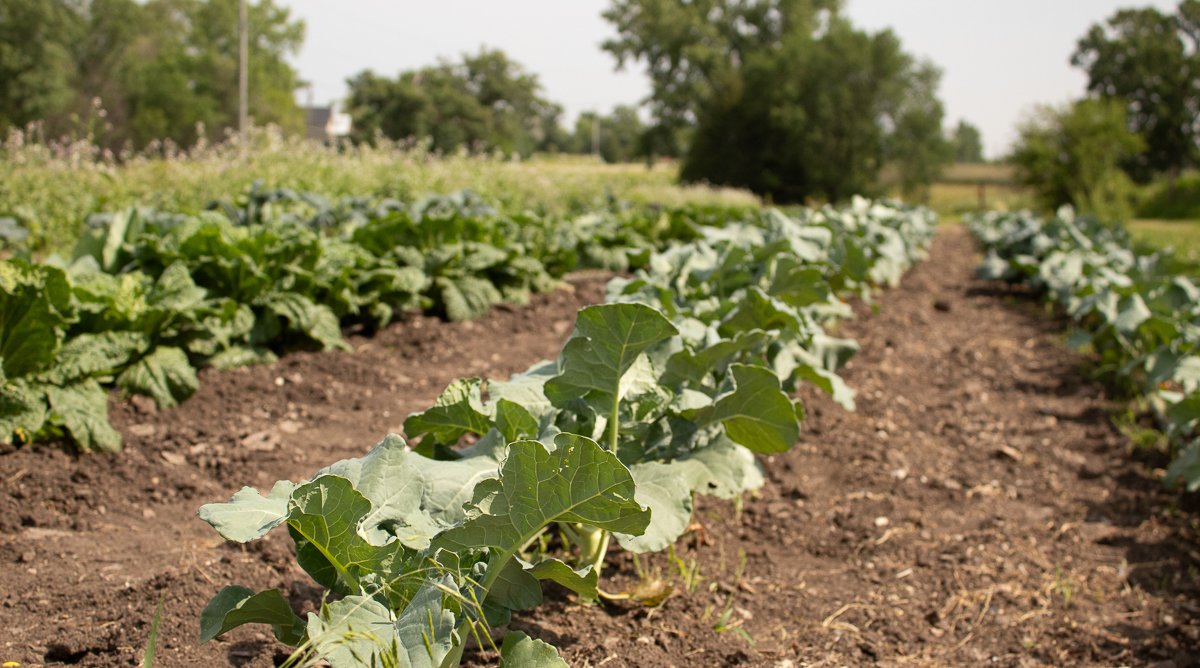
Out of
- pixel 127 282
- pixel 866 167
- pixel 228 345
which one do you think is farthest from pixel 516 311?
pixel 866 167

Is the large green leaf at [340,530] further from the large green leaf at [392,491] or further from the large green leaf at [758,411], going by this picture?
the large green leaf at [758,411]

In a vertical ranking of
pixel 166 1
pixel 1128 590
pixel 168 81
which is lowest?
pixel 1128 590

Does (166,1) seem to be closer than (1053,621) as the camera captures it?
No

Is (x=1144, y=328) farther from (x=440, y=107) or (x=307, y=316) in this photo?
(x=440, y=107)

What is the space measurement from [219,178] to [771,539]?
7970 millimetres

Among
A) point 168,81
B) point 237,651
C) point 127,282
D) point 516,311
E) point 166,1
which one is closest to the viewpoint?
point 237,651

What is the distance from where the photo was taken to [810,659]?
2348mm

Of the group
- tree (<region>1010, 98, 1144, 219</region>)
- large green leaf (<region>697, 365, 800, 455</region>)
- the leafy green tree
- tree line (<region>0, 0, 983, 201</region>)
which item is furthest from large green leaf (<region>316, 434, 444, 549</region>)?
the leafy green tree

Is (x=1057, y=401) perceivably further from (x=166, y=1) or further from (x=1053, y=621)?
(x=166, y=1)

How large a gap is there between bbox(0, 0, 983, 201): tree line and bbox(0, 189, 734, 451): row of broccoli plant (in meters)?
17.6

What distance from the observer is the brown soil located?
90.2 inches

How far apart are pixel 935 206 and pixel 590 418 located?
37.4m

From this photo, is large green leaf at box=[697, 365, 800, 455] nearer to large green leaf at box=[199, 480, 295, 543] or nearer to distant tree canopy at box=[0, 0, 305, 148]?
large green leaf at box=[199, 480, 295, 543]

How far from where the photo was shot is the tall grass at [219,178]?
766 cm
